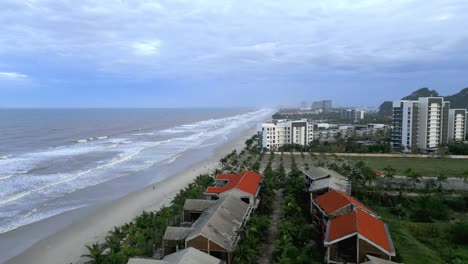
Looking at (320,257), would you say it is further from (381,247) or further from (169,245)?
(169,245)

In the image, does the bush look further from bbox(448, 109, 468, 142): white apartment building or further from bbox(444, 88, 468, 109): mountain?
bbox(444, 88, 468, 109): mountain

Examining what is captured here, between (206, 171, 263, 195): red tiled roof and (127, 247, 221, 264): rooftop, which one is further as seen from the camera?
(206, 171, 263, 195): red tiled roof

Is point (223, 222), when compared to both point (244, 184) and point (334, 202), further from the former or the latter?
point (244, 184)

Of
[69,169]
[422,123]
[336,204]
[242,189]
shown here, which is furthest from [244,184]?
[422,123]

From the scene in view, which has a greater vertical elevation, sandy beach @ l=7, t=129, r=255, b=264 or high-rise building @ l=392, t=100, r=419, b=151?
high-rise building @ l=392, t=100, r=419, b=151

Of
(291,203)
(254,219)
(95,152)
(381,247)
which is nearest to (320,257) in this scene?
(381,247)

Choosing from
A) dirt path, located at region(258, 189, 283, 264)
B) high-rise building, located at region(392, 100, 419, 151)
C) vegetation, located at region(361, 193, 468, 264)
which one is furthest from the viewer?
high-rise building, located at region(392, 100, 419, 151)

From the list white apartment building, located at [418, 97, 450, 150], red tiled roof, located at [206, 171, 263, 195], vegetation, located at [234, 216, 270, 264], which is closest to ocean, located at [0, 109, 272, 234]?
red tiled roof, located at [206, 171, 263, 195]

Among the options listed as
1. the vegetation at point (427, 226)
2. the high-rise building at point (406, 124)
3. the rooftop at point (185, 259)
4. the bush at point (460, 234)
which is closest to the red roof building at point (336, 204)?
the vegetation at point (427, 226)

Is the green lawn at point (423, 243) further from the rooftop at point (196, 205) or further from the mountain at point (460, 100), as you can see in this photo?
the mountain at point (460, 100)
